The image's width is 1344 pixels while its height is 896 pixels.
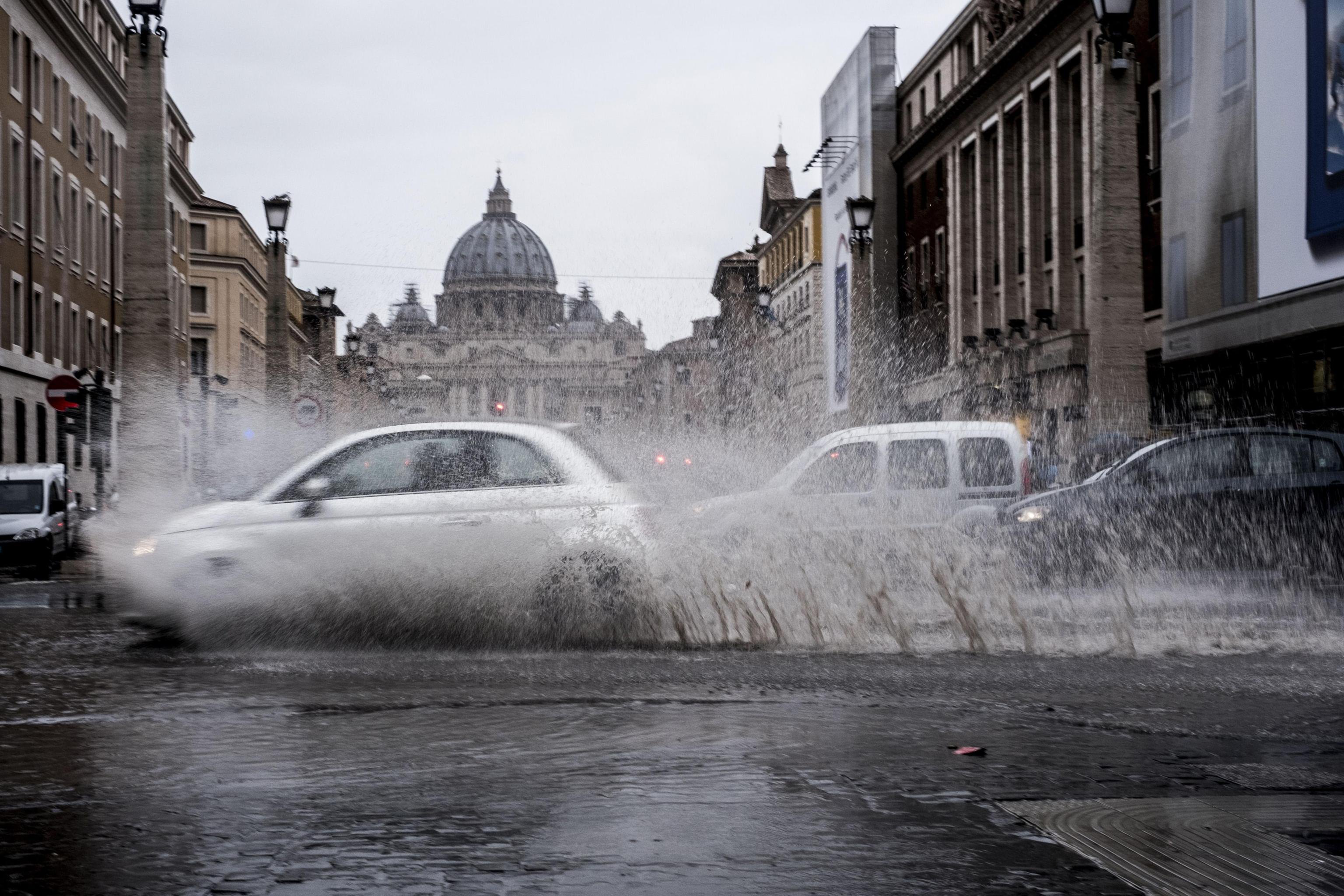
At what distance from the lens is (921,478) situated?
15.5 meters

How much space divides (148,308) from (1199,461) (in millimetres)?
A: 12129

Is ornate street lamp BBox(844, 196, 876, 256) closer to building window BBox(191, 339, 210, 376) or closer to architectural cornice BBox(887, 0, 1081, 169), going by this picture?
architectural cornice BBox(887, 0, 1081, 169)

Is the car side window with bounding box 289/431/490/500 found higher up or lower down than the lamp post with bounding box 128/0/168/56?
lower down

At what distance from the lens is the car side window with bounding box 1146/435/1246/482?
16641mm

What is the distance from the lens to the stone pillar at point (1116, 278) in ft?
56.9

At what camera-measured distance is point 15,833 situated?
525 cm

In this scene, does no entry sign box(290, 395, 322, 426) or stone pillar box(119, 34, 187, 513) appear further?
no entry sign box(290, 395, 322, 426)

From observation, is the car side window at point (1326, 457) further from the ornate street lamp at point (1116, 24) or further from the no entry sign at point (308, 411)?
the no entry sign at point (308, 411)

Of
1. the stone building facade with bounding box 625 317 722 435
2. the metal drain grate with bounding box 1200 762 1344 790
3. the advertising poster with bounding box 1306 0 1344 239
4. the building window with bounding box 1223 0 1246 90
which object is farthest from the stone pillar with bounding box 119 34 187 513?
the stone building facade with bounding box 625 317 722 435

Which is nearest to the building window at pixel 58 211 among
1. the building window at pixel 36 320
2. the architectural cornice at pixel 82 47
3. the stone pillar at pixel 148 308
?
the building window at pixel 36 320

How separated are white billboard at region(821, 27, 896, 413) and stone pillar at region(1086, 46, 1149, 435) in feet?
134

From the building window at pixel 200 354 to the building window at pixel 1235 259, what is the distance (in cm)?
5142

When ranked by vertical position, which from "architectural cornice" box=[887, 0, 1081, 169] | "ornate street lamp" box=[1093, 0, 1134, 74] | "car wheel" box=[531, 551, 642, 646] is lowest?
"car wheel" box=[531, 551, 642, 646]

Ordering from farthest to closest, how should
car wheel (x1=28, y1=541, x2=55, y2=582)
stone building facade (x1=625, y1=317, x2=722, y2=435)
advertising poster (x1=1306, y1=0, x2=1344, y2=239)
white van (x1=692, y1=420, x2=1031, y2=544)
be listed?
stone building facade (x1=625, y1=317, x2=722, y2=435) < car wheel (x1=28, y1=541, x2=55, y2=582) < advertising poster (x1=1306, y1=0, x2=1344, y2=239) < white van (x1=692, y1=420, x2=1031, y2=544)
